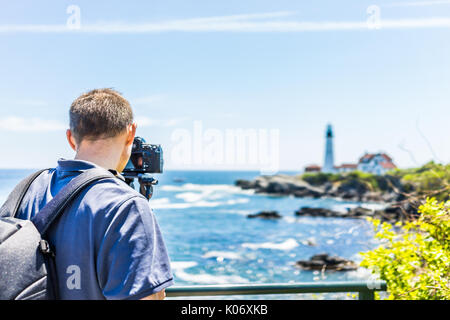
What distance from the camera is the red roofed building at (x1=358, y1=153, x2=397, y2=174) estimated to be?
68.2 metres

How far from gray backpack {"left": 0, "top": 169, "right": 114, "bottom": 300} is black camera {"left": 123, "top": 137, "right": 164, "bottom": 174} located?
59cm

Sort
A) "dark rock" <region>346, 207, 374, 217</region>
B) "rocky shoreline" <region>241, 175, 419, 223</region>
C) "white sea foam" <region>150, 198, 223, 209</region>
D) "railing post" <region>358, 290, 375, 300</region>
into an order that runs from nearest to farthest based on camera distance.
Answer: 1. "railing post" <region>358, 290, 375, 300</region>
2. "dark rock" <region>346, 207, 374, 217</region>
3. "rocky shoreline" <region>241, 175, 419, 223</region>
4. "white sea foam" <region>150, 198, 223, 209</region>

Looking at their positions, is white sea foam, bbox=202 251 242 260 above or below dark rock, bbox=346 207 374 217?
below

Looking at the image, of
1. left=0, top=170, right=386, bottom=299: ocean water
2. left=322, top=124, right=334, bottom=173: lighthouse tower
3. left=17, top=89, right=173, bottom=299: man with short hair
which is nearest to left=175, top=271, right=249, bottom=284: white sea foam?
left=0, top=170, right=386, bottom=299: ocean water

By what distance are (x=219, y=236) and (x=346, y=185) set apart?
97.1 ft

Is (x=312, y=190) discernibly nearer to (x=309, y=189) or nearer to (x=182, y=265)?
(x=309, y=189)

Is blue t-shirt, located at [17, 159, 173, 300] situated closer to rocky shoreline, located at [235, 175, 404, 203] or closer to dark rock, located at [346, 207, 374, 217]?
dark rock, located at [346, 207, 374, 217]

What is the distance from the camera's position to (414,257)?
307 centimetres

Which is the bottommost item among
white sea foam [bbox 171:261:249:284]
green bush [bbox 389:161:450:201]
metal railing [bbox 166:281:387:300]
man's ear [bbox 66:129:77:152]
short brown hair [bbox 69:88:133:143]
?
white sea foam [bbox 171:261:249:284]

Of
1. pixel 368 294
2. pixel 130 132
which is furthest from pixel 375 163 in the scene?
pixel 130 132

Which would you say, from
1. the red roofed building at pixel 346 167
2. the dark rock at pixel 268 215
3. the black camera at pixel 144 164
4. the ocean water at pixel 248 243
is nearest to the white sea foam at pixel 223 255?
the ocean water at pixel 248 243

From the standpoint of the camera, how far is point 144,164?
170 cm

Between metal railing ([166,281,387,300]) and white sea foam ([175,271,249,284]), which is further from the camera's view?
white sea foam ([175,271,249,284])
